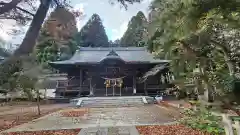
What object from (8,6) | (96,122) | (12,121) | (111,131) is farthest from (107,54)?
(8,6)

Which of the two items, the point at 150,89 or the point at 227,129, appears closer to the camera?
the point at 227,129

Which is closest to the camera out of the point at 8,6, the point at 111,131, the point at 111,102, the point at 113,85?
the point at 8,6

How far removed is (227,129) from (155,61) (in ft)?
74.7

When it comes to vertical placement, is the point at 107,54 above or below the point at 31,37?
above

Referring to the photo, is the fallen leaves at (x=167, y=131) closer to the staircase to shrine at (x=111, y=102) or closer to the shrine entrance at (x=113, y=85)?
the staircase to shrine at (x=111, y=102)

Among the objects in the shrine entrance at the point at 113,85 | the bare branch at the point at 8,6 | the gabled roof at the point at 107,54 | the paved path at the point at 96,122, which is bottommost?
the paved path at the point at 96,122

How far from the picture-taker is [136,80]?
25.0 meters

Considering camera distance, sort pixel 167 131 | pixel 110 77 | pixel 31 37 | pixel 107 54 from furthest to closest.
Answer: pixel 107 54 → pixel 110 77 → pixel 167 131 → pixel 31 37

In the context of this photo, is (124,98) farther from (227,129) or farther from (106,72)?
(227,129)

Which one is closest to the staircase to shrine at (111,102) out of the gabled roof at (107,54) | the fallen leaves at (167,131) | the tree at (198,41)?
the gabled roof at (107,54)

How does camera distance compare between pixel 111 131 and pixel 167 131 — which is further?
pixel 111 131

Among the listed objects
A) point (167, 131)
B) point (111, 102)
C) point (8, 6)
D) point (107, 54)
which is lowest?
point (111, 102)

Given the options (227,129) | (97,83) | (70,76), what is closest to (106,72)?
(97,83)

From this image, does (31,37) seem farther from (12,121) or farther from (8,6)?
(12,121)
